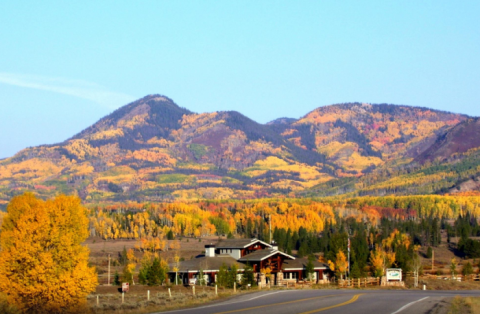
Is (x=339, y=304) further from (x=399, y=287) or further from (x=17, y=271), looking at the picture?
(x=399, y=287)

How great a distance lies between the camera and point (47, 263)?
153ft

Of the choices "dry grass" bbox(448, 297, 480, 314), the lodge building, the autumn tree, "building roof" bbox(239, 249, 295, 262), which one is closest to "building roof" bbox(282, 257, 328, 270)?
the lodge building

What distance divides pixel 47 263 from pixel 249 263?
4364 cm

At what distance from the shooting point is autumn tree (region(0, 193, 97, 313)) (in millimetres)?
46062

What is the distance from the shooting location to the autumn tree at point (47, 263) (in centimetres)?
4606

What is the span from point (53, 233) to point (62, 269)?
2.75m

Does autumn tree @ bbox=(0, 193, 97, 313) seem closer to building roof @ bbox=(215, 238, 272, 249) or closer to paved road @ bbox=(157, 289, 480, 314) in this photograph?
paved road @ bbox=(157, 289, 480, 314)

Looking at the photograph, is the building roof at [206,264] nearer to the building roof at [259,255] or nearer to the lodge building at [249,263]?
the lodge building at [249,263]

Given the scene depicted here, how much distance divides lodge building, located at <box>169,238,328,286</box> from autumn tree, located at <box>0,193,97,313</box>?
3065cm

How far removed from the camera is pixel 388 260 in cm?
10962

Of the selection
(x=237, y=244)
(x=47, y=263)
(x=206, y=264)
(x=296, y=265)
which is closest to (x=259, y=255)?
(x=296, y=265)

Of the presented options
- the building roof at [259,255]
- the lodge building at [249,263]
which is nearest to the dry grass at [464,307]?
the lodge building at [249,263]

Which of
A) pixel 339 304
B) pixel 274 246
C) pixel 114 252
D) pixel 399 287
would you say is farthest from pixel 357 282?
pixel 114 252

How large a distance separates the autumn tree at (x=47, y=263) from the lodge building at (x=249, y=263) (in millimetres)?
30648
